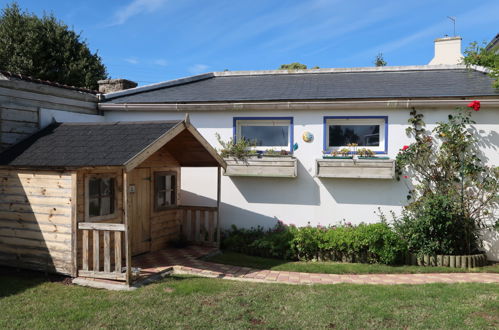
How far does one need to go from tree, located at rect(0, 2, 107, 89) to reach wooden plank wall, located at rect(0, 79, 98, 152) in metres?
11.3

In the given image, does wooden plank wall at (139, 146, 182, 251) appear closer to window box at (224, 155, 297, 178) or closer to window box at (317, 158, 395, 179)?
window box at (224, 155, 297, 178)

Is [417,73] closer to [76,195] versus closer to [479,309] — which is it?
[479,309]

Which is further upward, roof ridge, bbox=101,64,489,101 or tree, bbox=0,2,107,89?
tree, bbox=0,2,107,89

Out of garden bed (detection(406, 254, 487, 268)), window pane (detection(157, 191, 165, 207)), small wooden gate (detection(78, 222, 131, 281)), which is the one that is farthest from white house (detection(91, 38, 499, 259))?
small wooden gate (detection(78, 222, 131, 281))

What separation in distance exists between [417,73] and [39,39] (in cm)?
1664

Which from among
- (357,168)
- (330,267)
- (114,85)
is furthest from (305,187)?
(114,85)

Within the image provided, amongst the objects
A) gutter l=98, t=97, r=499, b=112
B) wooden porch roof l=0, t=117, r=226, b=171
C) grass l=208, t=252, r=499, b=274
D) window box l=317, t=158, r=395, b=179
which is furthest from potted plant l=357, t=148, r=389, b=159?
wooden porch roof l=0, t=117, r=226, b=171

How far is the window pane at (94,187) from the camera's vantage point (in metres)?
7.14

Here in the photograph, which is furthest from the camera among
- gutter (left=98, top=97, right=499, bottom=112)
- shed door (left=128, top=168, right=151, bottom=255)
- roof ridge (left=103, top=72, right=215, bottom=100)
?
roof ridge (left=103, top=72, right=215, bottom=100)

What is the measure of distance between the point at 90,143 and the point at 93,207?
1.20 m

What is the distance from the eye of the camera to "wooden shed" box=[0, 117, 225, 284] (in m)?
6.45

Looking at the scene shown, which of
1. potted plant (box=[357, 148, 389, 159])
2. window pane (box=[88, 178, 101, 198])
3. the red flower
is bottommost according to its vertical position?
window pane (box=[88, 178, 101, 198])

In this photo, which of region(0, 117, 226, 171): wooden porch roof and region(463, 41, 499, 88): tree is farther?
region(463, 41, 499, 88): tree

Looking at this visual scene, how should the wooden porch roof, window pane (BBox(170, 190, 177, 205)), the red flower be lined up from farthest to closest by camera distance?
1. window pane (BBox(170, 190, 177, 205))
2. the red flower
3. the wooden porch roof
